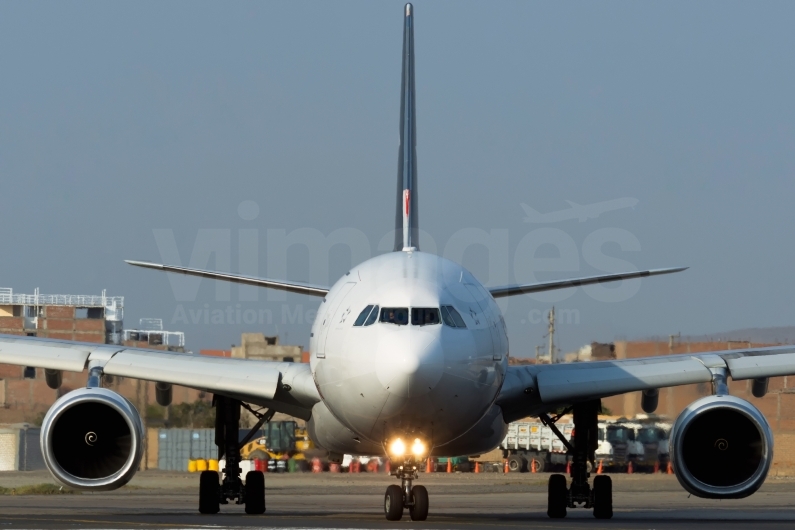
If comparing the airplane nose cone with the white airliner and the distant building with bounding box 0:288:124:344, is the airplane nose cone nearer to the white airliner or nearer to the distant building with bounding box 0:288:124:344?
the white airliner

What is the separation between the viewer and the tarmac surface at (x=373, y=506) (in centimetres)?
1866

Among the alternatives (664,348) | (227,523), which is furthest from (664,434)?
(227,523)

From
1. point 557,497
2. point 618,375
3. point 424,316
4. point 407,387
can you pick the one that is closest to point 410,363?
point 407,387

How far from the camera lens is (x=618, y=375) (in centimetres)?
2184

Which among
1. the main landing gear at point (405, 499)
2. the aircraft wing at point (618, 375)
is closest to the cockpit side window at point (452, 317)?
the main landing gear at point (405, 499)

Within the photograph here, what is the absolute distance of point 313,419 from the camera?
71.4 ft

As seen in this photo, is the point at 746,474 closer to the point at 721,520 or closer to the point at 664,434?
the point at 721,520

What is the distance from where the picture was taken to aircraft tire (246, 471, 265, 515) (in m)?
22.9

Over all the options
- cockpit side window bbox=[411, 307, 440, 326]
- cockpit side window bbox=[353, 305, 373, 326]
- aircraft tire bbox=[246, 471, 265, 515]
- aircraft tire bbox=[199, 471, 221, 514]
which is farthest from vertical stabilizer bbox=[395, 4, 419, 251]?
aircraft tire bbox=[199, 471, 221, 514]

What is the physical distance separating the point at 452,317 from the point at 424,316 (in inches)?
18.9

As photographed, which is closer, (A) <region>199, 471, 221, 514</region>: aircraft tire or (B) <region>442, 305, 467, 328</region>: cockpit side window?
(B) <region>442, 305, 467, 328</region>: cockpit side window

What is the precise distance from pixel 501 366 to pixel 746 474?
422 centimetres

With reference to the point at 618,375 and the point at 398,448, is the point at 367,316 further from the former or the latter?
the point at 618,375

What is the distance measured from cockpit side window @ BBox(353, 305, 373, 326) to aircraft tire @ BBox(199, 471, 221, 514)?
628 centimetres
